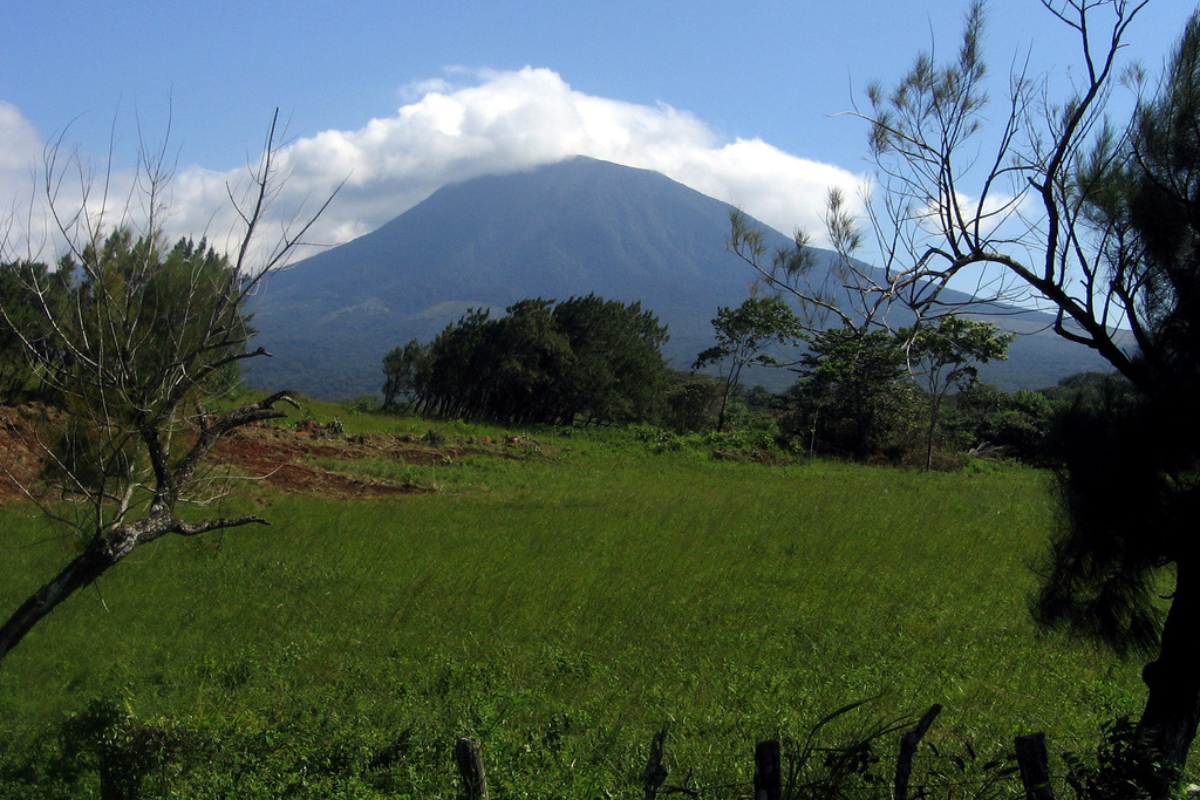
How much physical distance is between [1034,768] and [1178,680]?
89 centimetres

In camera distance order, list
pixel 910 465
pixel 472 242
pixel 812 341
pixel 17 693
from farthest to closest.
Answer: pixel 472 242 → pixel 910 465 → pixel 17 693 → pixel 812 341

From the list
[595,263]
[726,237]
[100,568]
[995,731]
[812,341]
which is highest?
[595,263]

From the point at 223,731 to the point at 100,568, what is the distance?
1152 millimetres

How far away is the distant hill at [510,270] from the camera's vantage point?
137 meters

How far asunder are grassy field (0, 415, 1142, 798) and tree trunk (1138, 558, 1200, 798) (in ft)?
3.21

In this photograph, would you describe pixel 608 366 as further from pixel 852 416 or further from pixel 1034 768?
pixel 1034 768

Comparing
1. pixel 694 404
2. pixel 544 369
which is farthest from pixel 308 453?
pixel 694 404

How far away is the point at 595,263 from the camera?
17025 cm

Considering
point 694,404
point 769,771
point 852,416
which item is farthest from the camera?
point 694,404

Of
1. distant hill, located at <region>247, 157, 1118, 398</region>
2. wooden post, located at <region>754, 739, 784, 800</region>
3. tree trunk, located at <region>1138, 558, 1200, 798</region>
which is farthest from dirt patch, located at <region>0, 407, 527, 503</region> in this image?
distant hill, located at <region>247, 157, 1118, 398</region>

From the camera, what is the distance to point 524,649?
759cm

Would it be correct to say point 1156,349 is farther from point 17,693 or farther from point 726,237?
point 17,693

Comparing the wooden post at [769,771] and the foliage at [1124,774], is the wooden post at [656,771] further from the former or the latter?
the foliage at [1124,774]

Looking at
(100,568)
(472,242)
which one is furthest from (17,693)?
(472,242)
